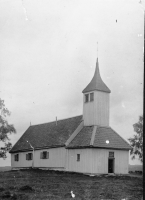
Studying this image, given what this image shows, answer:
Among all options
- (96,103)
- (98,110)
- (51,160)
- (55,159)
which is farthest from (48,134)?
(96,103)

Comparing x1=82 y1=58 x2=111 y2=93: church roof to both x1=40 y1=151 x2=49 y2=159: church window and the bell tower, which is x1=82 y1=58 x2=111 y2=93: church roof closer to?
the bell tower

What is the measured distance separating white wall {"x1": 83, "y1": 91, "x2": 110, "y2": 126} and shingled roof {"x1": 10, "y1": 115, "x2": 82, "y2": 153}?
77.8 inches

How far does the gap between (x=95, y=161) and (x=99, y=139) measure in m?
2.35

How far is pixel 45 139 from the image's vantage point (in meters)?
37.0

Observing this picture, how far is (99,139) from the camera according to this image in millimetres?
31562

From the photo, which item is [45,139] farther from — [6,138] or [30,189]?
[30,189]

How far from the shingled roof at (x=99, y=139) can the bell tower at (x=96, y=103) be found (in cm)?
79

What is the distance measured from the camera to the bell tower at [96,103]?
33281 mm

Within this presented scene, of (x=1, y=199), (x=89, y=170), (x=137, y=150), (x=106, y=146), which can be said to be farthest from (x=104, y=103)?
(x=1, y=199)

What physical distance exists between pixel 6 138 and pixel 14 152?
5.84 m

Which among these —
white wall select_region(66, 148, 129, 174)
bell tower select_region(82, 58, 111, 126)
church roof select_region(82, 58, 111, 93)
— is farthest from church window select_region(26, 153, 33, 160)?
church roof select_region(82, 58, 111, 93)

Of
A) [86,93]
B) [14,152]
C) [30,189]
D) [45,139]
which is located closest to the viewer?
[30,189]

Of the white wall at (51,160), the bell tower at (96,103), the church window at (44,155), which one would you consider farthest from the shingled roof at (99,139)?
the church window at (44,155)

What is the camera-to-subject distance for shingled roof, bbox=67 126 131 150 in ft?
102
